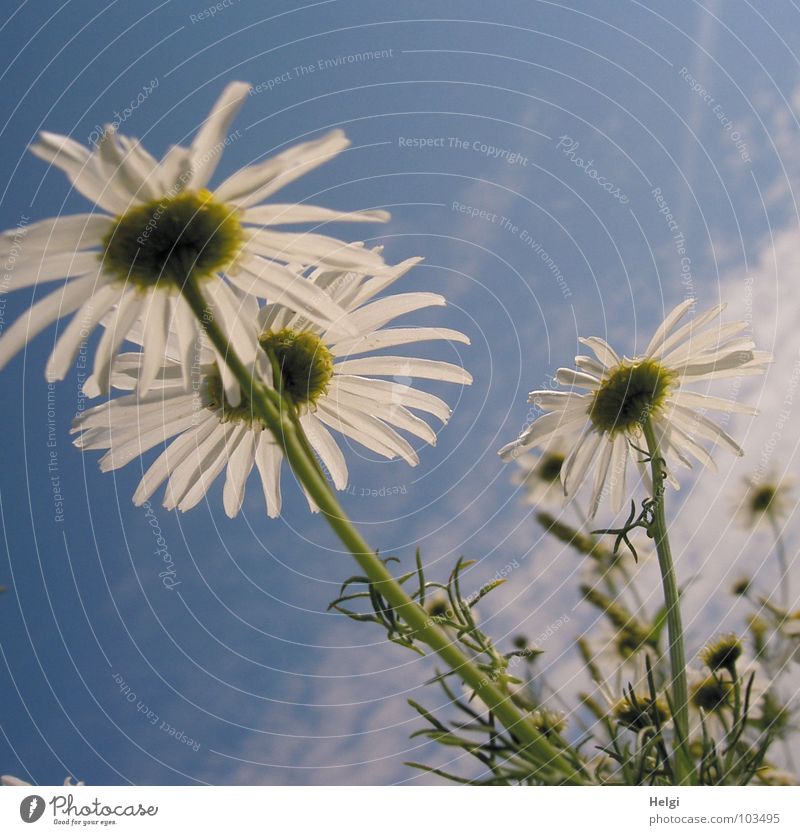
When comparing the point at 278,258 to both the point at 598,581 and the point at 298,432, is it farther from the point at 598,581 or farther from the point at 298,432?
the point at 598,581

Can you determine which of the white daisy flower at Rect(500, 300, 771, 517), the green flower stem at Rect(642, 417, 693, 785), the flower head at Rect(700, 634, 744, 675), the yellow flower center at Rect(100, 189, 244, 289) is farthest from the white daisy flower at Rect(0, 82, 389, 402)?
the flower head at Rect(700, 634, 744, 675)

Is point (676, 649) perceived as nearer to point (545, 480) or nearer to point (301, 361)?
point (301, 361)

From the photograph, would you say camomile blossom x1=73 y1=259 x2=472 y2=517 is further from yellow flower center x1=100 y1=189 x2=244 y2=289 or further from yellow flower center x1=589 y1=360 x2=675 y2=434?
yellow flower center x1=589 y1=360 x2=675 y2=434

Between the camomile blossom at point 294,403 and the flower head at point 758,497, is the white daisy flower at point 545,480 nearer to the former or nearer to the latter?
the camomile blossom at point 294,403

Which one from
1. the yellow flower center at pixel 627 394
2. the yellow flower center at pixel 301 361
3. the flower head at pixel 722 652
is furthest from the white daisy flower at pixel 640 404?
the flower head at pixel 722 652
